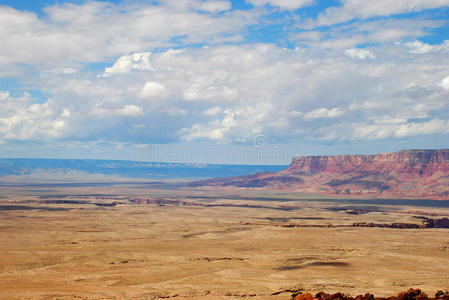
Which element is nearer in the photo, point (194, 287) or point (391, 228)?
point (194, 287)

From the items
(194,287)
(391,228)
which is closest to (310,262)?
(194,287)

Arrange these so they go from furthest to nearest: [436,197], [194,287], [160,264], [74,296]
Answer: [436,197]
[160,264]
[194,287]
[74,296]

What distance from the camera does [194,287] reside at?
125ft

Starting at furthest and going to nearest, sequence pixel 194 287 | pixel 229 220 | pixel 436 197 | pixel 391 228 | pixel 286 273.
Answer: pixel 436 197, pixel 229 220, pixel 391 228, pixel 286 273, pixel 194 287

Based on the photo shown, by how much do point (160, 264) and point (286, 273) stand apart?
475 inches

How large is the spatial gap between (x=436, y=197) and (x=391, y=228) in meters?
98.8

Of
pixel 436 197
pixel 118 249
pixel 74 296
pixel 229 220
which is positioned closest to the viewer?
pixel 74 296

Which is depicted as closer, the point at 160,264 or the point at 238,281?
the point at 238,281

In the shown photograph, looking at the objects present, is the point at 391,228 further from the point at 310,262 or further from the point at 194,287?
the point at 194,287

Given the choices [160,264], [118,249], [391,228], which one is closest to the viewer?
[160,264]

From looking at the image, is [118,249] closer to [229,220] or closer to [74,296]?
[74,296]

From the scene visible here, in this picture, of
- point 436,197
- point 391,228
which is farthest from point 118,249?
point 436,197

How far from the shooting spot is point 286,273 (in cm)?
4438

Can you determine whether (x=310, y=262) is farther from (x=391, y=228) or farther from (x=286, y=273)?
(x=391, y=228)
